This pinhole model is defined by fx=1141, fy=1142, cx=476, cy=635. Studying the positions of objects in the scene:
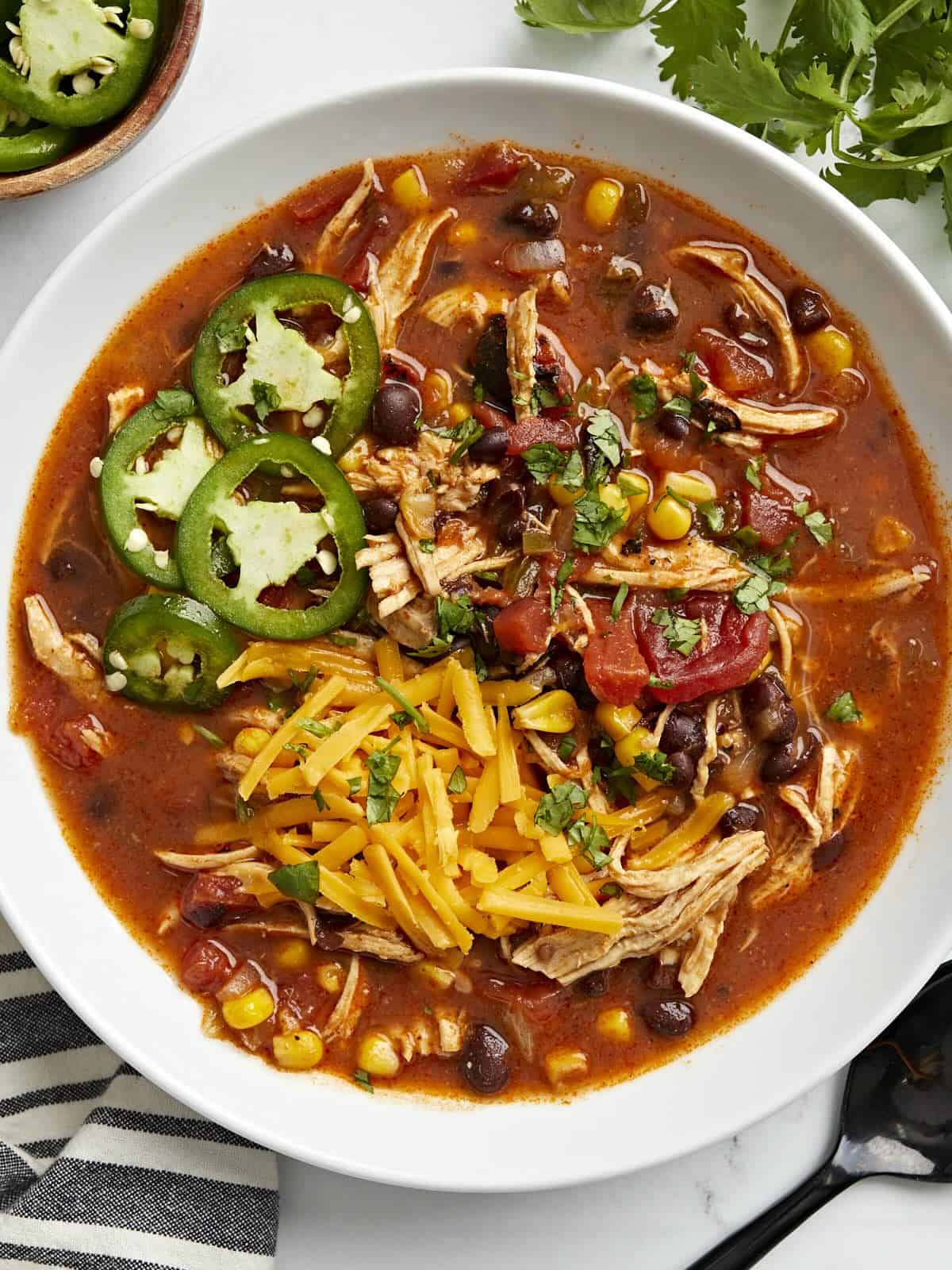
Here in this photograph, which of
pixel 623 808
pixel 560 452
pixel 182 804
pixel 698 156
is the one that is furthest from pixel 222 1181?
→ pixel 698 156

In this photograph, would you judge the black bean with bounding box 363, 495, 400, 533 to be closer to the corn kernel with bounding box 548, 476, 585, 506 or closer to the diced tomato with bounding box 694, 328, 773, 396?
the corn kernel with bounding box 548, 476, 585, 506

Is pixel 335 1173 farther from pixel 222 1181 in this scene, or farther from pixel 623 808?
pixel 623 808

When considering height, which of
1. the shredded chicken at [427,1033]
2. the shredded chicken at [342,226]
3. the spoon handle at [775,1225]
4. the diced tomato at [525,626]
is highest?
the shredded chicken at [342,226]

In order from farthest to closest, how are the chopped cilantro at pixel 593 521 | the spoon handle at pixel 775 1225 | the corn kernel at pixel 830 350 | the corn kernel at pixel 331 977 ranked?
the spoon handle at pixel 775 1225
the corn kernel at pixel 331 977
the corn kernel at pixel 830 350
the chopped cilantro at pixel 593 521

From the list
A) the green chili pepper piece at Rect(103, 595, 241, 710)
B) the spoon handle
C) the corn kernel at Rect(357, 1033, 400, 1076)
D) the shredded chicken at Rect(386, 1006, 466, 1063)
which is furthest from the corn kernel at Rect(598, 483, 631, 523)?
the spoon handle

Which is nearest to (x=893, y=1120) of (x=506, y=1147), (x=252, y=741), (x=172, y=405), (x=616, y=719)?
(x=506, y=1147)

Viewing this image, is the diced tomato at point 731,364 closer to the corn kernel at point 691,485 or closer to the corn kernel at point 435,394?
the corn kernel at point 691,485

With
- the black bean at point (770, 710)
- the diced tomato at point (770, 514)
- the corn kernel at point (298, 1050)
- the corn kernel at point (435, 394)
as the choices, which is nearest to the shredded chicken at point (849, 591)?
the diced tomato at point (770, 514)
